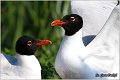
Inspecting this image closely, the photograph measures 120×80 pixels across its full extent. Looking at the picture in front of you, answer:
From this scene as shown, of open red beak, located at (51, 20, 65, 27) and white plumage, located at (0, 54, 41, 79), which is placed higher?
open red beak, located at (51, 20, 65, 27)

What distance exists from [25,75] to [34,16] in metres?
4.40

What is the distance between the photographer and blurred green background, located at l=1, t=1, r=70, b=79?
11.3 m

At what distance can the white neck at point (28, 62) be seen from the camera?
741 cm

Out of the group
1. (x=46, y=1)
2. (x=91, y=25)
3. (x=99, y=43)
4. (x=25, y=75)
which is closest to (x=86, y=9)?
(x=91, y=25)

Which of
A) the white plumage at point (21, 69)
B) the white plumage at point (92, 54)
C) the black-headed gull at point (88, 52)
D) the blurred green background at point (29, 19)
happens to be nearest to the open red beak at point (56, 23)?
the black-headed gull at point (88, 52)

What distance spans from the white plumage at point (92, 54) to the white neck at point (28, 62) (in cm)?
30

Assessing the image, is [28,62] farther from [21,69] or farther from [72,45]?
[72,45]

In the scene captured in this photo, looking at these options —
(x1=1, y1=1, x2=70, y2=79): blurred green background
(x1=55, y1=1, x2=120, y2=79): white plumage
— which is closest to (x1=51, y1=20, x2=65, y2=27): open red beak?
(x1=55, y1=1, x2=120, y2=79): white plumage

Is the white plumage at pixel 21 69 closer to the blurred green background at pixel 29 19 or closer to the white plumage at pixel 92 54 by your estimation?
the white plumage at pixel 92 54

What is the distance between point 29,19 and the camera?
1197 centimetres

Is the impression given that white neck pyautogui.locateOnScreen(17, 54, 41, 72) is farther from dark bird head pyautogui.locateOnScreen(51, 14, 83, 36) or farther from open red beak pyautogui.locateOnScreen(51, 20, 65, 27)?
dark bird head pyautogui.locateOnScreen(51, 14, 83, 36)

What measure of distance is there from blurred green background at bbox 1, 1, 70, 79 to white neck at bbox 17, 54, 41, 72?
341 centimetres

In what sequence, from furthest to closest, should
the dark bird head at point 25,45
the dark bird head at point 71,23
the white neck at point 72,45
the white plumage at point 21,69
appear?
the dark bird head at point 71,23, the white neck at point 72,45, the dark bird head at point 25,45, the white plumage at point 21,69

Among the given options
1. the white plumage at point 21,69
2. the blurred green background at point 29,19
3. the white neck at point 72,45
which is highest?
the white neck at point 72,45
